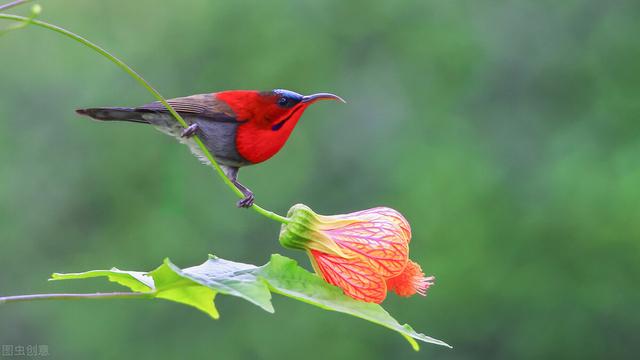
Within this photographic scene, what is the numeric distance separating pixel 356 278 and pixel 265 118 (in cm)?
49

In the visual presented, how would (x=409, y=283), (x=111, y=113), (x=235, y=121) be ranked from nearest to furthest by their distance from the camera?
(x=409, y=283) → (x=111, y=113) → (x=235, y=121)

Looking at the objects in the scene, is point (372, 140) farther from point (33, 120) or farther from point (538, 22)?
point (33, 120)

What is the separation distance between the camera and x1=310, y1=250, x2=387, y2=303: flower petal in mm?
1462

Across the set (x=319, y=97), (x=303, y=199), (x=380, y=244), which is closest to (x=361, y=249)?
(x=380, y=244)

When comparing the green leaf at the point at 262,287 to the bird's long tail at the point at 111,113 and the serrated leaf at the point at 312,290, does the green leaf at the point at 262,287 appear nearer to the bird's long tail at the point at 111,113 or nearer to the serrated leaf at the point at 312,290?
the serrated leaf at the point at 312,290

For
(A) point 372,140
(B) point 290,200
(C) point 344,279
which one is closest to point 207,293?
(C) point 344,279

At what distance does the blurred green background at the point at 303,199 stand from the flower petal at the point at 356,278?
5519 mm

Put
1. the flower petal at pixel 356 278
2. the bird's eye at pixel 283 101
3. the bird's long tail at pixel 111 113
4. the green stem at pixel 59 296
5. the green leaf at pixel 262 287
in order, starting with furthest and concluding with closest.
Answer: the bird's eye at pixel 283 101
the bird's long tail at pixel 111 113
the flower petal at pixel 356 278
the green leaf at pixel 262 287
the green stem at pixel 59 296

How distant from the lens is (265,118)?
72.8 inches

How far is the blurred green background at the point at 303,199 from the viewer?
23.9 ft

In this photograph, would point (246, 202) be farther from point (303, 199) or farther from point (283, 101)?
point (303, 199)

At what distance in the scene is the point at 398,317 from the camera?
23.9 feet

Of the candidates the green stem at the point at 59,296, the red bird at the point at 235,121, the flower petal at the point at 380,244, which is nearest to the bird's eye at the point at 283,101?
the red bird at the point at 235,121

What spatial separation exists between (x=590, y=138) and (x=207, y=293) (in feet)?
21.6
